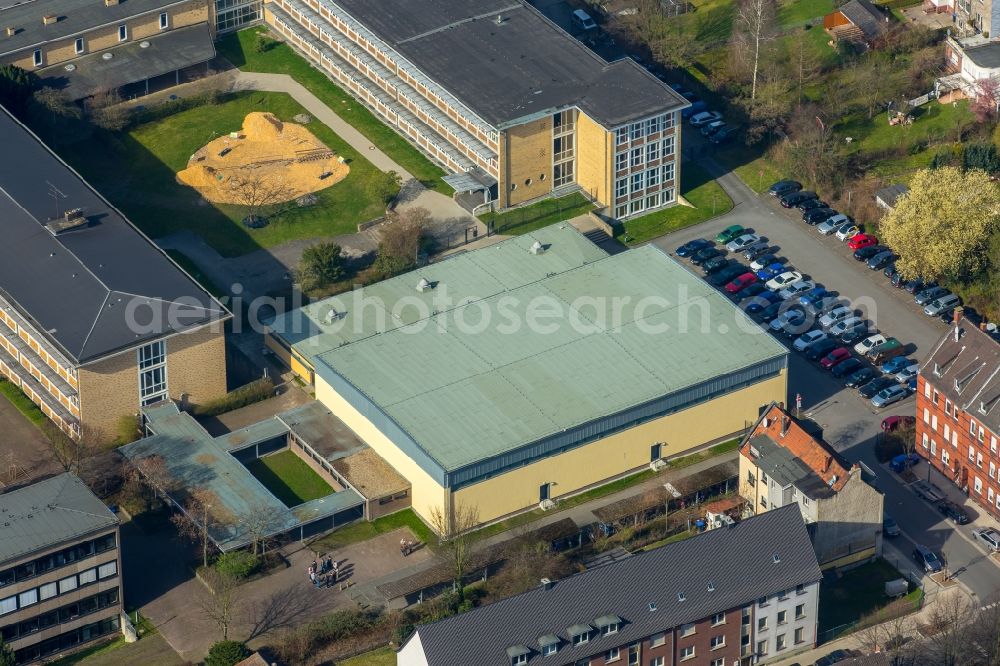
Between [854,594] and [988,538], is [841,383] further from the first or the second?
[854,594]

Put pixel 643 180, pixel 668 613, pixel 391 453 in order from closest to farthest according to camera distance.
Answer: pixel 668 613 → pixel 391 453 → pixel 643 180

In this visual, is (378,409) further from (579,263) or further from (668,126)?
(668,126)

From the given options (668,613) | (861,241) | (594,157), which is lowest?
(861,241)

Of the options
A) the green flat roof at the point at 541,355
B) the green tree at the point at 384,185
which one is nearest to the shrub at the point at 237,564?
the green flat roof at the point at 541,355

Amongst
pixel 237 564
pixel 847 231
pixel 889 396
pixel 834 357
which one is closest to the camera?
pixel 237 564

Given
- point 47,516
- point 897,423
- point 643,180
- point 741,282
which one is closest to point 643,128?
point 643,180

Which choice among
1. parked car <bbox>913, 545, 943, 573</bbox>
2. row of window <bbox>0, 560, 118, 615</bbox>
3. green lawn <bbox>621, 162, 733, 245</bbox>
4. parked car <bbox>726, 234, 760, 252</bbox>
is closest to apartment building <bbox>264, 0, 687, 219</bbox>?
green lawn <bbox>621, 162, 733, 245</bbox>
